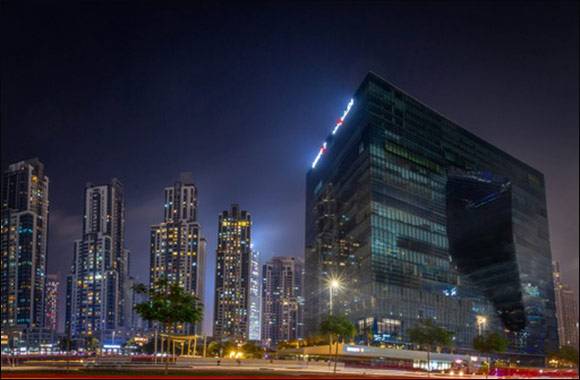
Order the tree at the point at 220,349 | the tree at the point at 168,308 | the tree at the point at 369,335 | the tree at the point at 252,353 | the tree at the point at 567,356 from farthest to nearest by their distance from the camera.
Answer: the tree at the point at 220,349 < the tree at the point at 567,356 < the tree at the point at 252,353 < the tree at the point at 369,335 < the tree at the point at 168,308

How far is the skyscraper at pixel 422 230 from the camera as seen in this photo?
452 feet

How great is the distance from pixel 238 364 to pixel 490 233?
120m

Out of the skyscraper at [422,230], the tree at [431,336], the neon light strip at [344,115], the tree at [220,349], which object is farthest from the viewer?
the neon light strip at [344,115]

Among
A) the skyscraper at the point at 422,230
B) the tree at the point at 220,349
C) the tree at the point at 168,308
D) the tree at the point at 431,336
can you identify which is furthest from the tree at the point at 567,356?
the tree at the point at 168,308

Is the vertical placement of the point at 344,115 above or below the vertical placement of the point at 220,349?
above

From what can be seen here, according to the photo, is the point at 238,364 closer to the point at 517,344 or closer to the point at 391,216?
the point at 391,216

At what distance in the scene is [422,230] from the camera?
147125 millimetres

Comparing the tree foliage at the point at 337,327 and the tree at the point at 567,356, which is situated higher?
the tree foliage at the point at 337,327

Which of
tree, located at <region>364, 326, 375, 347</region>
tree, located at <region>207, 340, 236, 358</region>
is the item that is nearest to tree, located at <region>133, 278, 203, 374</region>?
tree, located at <region>364, 326, 375, 347</region>

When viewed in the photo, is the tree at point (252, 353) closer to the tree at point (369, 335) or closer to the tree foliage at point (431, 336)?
the tree at point (369, 335)

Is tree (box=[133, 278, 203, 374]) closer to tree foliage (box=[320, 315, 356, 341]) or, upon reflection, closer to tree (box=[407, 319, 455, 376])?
tree foliage (box=[320, 315, 356, 341])

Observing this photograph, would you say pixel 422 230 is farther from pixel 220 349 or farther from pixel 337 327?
pixel 220 349

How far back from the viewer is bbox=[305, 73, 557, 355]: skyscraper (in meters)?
138

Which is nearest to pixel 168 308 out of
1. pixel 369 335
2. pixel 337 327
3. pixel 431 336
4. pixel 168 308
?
pixel 168 308
